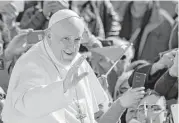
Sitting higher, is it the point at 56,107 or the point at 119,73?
the point at 56,107

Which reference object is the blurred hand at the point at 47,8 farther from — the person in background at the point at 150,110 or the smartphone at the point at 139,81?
the smartphone at the point at 139,81

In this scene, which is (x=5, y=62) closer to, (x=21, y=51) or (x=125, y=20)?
(x=21, y=51)

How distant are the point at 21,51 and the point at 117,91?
1.22 m

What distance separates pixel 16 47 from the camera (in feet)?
26.5

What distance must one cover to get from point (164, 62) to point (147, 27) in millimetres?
2066

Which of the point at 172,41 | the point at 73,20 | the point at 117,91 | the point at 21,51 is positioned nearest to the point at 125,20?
the point at 172,41

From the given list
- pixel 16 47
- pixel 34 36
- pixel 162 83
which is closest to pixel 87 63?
pixel 34 36

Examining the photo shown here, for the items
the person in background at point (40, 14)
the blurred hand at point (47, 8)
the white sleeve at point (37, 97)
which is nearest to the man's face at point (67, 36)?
the white sleeve at point (37, 97)

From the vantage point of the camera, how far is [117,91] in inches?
336

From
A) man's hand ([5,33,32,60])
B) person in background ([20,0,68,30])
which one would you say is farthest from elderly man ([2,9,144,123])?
A: person in background ([20,0,68,30])

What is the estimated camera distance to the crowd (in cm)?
598

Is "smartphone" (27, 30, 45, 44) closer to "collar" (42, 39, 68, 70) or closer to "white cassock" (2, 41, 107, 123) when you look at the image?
"white cassock" (2, 41, 107, 123)

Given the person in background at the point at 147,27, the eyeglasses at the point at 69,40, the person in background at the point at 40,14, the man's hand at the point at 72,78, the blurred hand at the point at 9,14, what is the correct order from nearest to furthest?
1. the man's hand at the point at 72,78
2. the eyeglasses at the point at 69,40
3. the person in background at the point at 40,14
4. the blurred hand at the point at 9,14
5. the person in background at the point at 147,27

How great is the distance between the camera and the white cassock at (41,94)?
5.82 m
